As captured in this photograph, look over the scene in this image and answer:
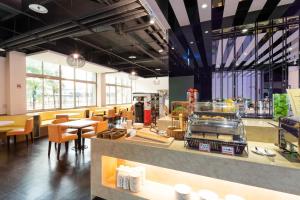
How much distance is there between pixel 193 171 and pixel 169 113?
2747mm

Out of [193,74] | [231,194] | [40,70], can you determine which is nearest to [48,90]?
[40,70]

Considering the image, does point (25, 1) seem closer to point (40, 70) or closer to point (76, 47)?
point (76, 47)

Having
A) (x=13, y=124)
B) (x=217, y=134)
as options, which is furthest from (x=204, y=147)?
(x=13, y=124)

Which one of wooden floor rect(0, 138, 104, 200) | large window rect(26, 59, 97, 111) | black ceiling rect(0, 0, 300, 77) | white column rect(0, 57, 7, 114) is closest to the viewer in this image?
wooden floor rect(0, 138, 104, 200)

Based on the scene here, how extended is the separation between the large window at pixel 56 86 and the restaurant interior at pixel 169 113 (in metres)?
0.07

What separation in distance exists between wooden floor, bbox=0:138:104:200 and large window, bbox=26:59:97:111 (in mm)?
3594

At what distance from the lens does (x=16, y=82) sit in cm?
643

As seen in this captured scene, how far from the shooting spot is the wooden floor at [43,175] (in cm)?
273

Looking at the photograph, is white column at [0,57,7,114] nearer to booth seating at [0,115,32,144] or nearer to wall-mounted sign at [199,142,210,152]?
booth seating at [0,115,32,144]

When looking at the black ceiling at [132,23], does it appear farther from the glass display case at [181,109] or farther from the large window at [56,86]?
the glass display case at [181,109]

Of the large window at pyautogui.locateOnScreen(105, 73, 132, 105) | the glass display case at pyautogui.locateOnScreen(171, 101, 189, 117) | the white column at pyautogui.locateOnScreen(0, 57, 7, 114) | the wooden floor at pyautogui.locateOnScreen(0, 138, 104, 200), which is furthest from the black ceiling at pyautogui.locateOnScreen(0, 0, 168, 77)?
the large window at pyautogui.locateOnScreen(105, 73, 132, 105)

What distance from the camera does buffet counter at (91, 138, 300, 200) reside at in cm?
129

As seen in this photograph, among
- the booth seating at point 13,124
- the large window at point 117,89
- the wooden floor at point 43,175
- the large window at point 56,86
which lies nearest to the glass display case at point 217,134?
the wooden floor at point 43,175

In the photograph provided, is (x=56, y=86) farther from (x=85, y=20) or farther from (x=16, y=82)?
(x=85, y=20)
